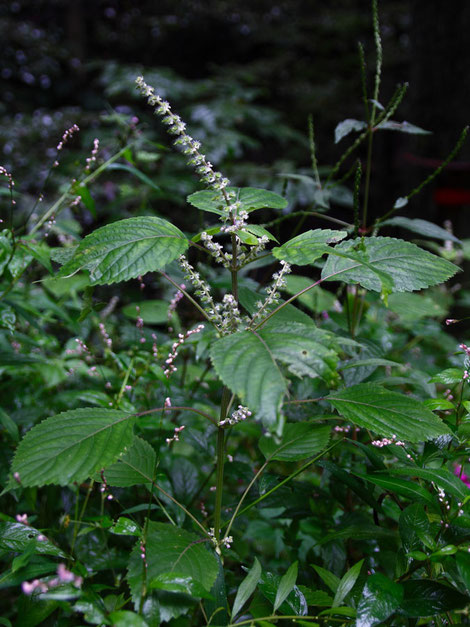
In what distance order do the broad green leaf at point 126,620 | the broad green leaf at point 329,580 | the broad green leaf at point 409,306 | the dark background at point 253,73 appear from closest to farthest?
the broad green leaf at point 126,620
the broad green leaf at point 329,580
the broad green leaf at point 409,306
the dark background at point 253,73

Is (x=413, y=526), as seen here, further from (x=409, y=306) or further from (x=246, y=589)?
(x=409, y=306)

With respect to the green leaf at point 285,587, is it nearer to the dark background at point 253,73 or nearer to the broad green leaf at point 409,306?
the broad green leaf at point 409,306

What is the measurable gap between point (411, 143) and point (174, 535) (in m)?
3.55

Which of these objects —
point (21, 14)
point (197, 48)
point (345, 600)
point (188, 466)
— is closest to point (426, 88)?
point (188, 466)

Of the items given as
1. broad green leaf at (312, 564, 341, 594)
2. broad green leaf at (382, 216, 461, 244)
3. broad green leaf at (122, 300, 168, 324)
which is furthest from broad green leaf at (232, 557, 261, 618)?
broad green leaf at (122, 300, 168, 324)

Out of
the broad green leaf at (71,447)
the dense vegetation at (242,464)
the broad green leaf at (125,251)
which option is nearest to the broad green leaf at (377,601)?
the dense vegetation at (242,464)

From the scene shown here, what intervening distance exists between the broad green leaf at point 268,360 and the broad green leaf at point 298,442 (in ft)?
0.77

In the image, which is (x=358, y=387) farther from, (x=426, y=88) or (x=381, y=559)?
(x=426, y=88)

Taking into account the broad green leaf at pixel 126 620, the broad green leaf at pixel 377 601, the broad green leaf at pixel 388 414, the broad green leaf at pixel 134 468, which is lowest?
the broad green leaf at pixel 377 601

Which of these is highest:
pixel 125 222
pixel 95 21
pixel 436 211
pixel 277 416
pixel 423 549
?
pixel 95 21

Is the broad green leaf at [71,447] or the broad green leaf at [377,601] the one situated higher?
the broad green leaf at [71,447]

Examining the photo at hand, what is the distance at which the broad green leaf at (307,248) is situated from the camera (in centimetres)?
70

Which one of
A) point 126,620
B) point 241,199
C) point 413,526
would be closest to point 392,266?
point 241,199

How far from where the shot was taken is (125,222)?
0.77 m
